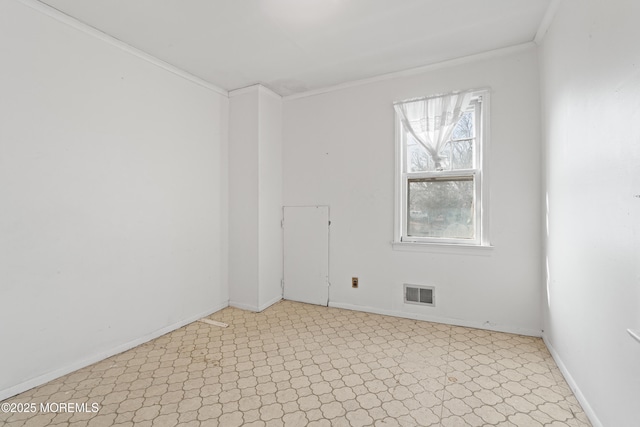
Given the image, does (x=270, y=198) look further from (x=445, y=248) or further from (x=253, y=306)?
(x=445, y=248)

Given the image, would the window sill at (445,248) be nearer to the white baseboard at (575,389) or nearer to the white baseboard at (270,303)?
the white baseboard at (575,389)

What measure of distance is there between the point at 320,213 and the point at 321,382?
191 cm

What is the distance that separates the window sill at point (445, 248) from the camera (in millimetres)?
2852

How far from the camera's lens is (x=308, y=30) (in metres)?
2.45

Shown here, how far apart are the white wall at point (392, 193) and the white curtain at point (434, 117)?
115 millimetres

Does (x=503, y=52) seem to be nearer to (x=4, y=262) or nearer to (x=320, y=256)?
(x=320, y=256)

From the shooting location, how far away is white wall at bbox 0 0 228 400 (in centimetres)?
197

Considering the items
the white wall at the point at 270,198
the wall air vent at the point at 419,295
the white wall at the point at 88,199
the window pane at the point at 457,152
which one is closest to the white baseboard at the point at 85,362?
the white wall at the point at 88,199

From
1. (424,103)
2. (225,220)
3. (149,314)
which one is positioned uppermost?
(424,103)

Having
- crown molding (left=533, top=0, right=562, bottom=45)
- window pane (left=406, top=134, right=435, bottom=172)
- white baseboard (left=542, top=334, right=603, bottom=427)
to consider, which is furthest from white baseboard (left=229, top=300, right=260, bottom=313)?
crown molding (left=533, top=0, right=562, bottom=45)

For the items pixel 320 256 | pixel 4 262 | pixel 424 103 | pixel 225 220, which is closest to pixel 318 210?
pixel 320 256

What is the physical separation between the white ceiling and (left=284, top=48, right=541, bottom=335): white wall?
0.31 m

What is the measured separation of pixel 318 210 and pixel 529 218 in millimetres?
2064

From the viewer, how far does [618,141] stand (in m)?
1.39
